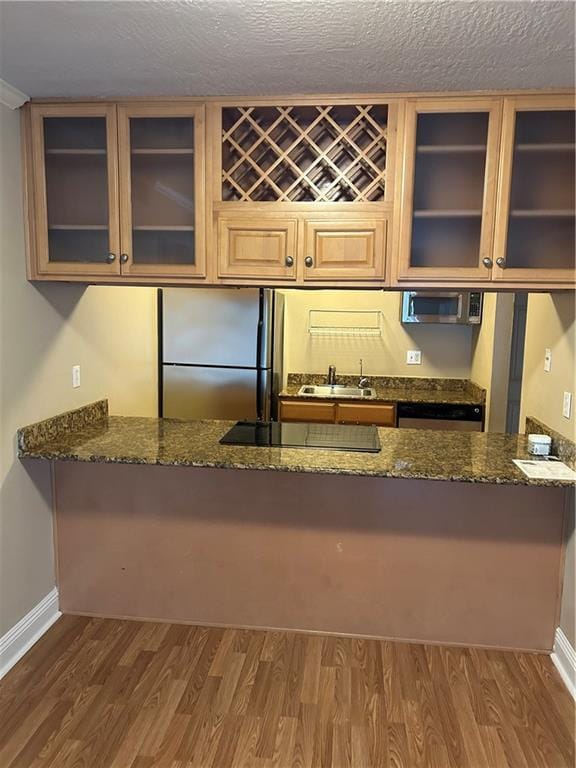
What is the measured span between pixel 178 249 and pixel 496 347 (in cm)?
258

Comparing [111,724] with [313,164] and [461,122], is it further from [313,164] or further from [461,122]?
[461,122]

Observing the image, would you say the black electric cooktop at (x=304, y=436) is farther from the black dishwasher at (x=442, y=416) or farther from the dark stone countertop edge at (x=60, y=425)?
the black dishwasher at (x=442, y=416)

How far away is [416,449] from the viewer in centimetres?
239

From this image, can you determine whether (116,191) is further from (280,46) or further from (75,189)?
(280,46)

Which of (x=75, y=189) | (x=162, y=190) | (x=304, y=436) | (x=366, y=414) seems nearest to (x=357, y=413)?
(x=366, y=414)

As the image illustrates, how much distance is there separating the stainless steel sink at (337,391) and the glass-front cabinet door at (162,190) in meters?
2.22

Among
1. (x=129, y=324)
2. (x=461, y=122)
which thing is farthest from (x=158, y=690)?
(x=461, y=122)

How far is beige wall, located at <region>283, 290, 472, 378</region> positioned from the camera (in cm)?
458

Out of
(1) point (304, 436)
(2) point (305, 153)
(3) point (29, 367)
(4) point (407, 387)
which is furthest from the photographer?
(4) point (407, 387)

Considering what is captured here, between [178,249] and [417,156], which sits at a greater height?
[417,156]

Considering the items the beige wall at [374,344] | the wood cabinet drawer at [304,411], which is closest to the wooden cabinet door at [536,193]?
the wood cabinet drawer at [304,411]

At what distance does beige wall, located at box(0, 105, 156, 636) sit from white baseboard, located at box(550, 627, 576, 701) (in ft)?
7.71

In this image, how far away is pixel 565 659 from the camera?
2.21 metres

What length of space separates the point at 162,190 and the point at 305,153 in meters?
0.62
